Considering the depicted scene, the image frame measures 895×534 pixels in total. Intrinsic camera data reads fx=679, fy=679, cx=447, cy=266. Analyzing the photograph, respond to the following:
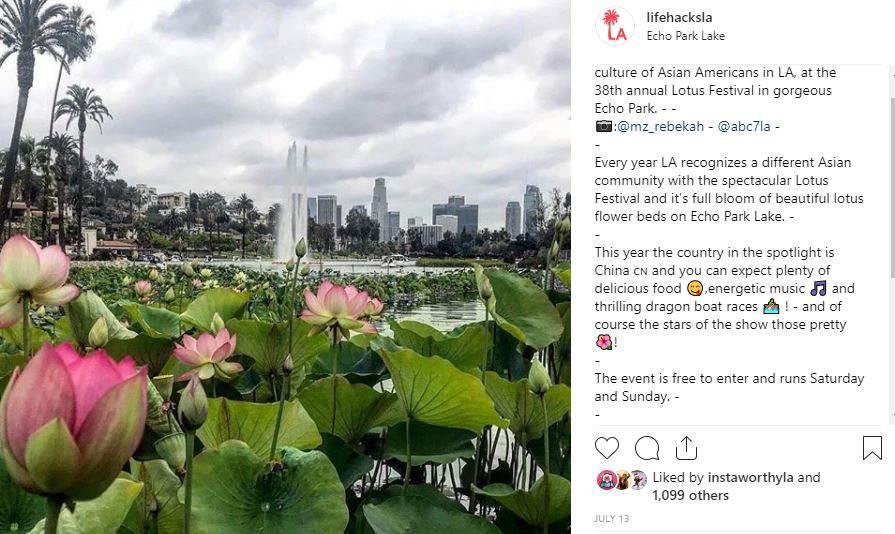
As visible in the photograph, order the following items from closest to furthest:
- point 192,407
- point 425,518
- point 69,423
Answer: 1. point 69,423
2. point 192,407
3. point 425,518

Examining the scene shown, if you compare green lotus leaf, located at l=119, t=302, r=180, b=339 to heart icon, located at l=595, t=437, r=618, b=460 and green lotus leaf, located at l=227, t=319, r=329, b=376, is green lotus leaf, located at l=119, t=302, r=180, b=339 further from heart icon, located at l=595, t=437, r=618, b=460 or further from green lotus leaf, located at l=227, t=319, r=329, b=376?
heart icon, located at l=595, t=437, r=618, b=460

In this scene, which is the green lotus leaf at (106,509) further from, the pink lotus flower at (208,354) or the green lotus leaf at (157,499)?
the pink lotus flower at (208,354)

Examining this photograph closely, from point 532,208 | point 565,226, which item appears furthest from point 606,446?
point 532,208

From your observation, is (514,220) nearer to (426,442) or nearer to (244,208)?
(426,442)

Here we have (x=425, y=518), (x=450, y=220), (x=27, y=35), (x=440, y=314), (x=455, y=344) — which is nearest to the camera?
(x=425, y=518)

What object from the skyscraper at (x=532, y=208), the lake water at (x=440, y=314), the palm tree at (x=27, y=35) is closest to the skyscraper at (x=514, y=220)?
the skyscraper at (x=532, y=208)

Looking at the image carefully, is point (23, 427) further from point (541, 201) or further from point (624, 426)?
point (541, 201)
